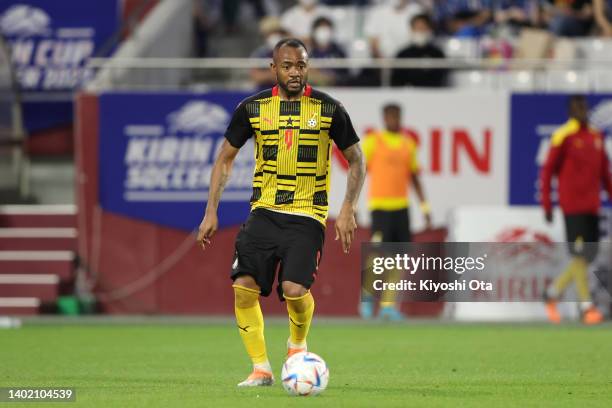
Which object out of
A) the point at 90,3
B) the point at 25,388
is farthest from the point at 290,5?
the point at 25,388

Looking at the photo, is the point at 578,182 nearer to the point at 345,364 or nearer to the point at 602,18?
the point at 602,18

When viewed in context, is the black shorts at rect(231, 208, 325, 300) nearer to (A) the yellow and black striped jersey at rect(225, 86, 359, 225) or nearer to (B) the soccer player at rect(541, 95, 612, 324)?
(A) the yellow and black striped jersey at rect(225, 86, 359, 225)

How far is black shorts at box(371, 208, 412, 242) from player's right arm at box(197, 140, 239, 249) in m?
8.45

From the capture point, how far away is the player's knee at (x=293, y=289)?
400 inches

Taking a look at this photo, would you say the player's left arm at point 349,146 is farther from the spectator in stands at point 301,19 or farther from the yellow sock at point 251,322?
the spectator in stands at point 301,19

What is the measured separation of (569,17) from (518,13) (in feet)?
2.55

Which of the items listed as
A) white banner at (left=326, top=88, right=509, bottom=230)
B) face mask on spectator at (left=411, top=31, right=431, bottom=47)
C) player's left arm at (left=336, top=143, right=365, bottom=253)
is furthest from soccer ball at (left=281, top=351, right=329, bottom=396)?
face mask on spectator at (left=411, top=31, right=431, bottom=47)

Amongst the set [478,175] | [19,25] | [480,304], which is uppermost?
[19,25]

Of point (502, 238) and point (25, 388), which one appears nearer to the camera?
point (25, 388)

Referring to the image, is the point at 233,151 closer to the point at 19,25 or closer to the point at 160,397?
the point at 160,397

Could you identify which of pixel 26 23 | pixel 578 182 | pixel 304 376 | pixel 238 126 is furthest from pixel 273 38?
pixel 304 376

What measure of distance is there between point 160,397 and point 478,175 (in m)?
11.3

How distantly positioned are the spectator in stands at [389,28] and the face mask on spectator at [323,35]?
66 centimetres

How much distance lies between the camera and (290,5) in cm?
2564
